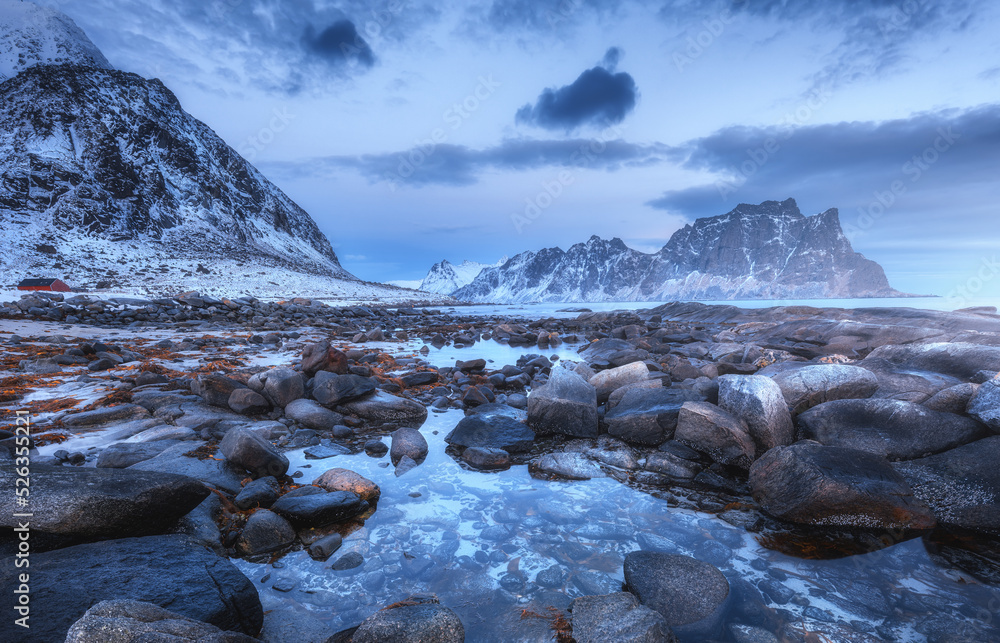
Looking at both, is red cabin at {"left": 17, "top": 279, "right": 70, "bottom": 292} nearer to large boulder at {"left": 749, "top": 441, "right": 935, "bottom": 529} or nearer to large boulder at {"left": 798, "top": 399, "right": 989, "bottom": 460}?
large boulder at {"left": 749, "top": 441, "right": 935, "bottom": 529}

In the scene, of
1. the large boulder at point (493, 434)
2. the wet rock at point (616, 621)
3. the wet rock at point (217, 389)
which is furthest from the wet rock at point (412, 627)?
the wet rock at point (217, 389)

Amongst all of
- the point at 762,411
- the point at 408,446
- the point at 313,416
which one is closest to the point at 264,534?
the point at 408,446

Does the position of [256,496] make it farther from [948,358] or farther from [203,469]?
[948,358]

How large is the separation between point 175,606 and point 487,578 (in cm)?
226

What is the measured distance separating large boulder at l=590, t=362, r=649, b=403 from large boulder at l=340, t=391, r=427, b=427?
374 centimetres

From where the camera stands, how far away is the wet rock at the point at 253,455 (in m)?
4.96

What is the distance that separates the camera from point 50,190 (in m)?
54.8

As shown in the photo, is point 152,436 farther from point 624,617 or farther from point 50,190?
point 50,190

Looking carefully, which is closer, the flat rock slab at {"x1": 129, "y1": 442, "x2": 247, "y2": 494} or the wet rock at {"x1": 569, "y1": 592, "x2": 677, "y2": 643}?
Result: the wet rock at {"x1": 569, "y1": 592, "x2": 677, "y2": 643}

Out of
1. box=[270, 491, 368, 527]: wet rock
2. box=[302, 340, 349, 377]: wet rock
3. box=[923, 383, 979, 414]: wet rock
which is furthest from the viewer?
box=[302, 340, 349, 377]: wet rock

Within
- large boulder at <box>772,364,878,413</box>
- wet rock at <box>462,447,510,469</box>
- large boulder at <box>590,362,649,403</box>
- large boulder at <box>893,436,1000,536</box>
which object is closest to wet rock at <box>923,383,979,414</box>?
large boulder at <box>893,436,1000,536</box>

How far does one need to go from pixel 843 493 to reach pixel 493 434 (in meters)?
4.47

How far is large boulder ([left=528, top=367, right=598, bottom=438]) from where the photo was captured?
698 cm

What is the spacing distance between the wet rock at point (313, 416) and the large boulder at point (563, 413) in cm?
354
